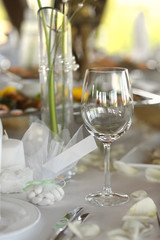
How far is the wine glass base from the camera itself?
2.71ft

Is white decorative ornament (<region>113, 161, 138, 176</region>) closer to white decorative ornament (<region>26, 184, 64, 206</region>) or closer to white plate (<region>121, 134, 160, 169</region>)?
white plate (<region>121, 134, 160, 169</region>)

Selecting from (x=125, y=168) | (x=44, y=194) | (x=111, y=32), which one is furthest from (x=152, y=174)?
(x=111, y=32)

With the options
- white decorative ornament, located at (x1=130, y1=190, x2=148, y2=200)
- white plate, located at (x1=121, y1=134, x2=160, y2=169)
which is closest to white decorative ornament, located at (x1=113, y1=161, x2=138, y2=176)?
white plate, located at (x1=121, y1=134, x2=160, y2=169)

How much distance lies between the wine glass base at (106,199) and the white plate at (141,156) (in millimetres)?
184

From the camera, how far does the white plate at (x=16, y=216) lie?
2.18ft

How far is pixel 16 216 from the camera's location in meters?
0.72

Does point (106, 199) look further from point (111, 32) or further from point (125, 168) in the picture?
point (111, 32)

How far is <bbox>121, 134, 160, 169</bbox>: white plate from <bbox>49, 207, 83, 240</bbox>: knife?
12.0 inches

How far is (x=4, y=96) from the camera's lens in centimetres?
168

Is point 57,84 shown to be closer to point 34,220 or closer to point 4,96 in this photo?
point 34,220

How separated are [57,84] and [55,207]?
1.12 ft

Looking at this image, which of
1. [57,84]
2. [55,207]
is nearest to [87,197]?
[55,207]

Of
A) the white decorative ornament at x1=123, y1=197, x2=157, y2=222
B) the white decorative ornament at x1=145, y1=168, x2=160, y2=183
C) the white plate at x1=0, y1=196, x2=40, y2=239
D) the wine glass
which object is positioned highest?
the wine glass

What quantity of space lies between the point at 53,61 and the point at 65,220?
43 cm
